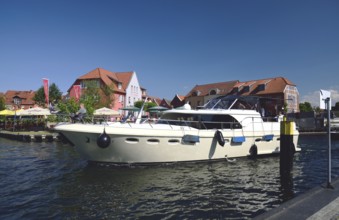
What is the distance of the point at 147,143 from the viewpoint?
11.0 m

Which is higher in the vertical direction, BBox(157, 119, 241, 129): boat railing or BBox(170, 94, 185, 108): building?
BBox(170, 94, 185, 108): building

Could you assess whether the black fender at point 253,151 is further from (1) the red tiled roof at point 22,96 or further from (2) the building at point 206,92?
(1) the red tiled roof at point 22,96

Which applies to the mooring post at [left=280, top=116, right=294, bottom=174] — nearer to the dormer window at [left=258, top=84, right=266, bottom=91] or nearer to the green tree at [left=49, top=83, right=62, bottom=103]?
the dormer window at [left=258, top=84, right=266, bottom=91]

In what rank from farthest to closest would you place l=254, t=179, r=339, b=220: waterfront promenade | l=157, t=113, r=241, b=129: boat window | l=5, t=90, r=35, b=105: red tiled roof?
l=5, t=90, r=35, b=105: red tiled roof → l=157, t=113, r=241, b=129: boat window → l=254, t=179, r=339, b=220: waterfront promenade

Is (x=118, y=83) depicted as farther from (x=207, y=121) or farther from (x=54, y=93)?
(x=207, y=121)

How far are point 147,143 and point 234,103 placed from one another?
20.6 feet

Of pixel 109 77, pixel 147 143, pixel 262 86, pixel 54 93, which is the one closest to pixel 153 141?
pixel 147 143

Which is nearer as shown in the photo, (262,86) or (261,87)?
(262,86)

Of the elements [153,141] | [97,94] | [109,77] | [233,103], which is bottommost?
[153,141]

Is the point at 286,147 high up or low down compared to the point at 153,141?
down

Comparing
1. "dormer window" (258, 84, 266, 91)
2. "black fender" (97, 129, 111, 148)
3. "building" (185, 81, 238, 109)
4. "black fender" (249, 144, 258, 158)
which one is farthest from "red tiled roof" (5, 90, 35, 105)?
"black fender" (249, 144, 258, 158)

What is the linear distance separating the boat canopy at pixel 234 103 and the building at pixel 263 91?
106 ft

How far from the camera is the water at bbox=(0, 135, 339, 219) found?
260 inches

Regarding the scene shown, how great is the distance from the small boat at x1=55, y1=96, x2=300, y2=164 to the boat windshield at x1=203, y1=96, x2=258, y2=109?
57 millimetres
